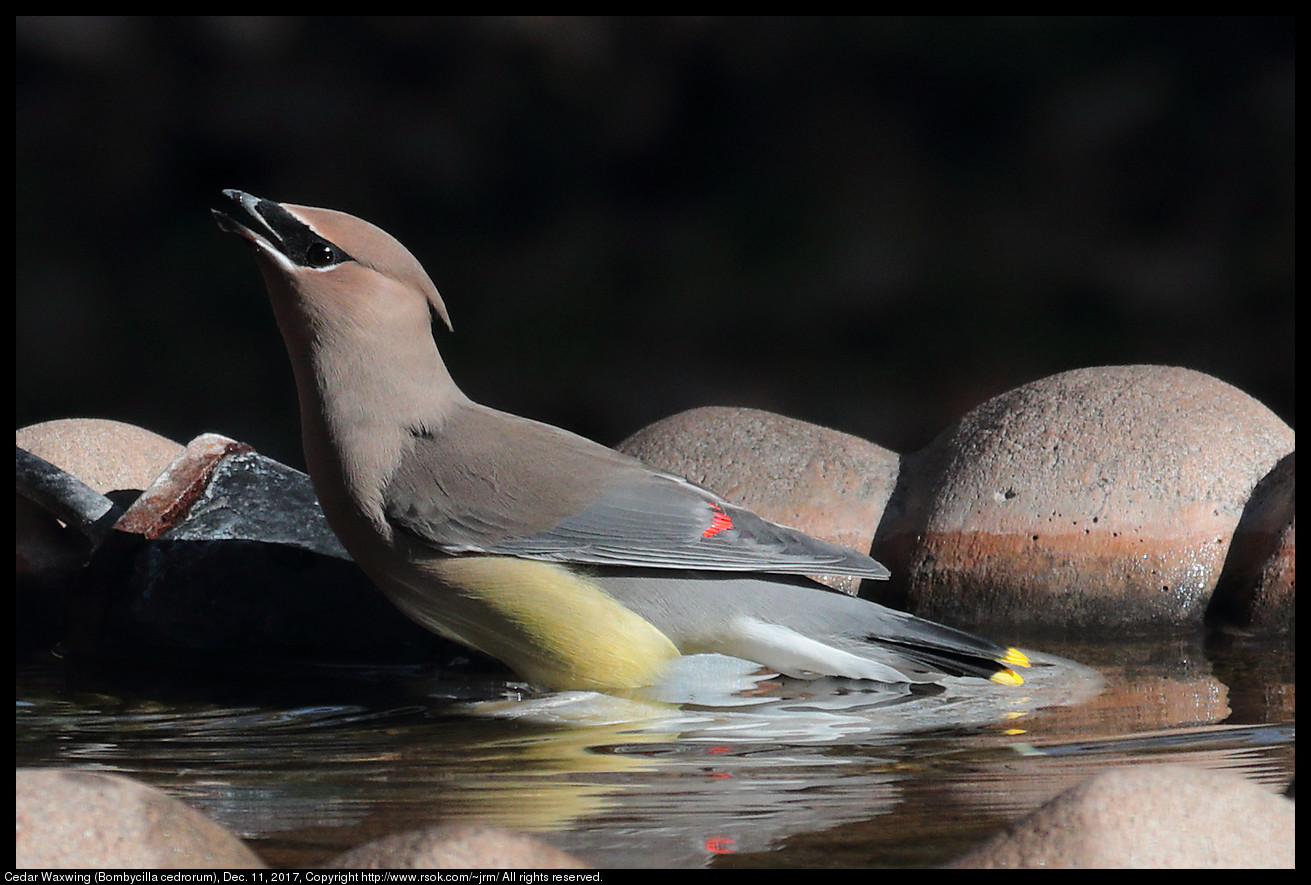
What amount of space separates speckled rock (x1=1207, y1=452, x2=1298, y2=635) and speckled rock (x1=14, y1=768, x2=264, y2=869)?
2417mm

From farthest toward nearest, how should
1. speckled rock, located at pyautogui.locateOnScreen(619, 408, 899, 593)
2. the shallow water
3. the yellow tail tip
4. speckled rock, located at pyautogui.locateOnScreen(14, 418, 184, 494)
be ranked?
speckled rock, located at pyautogui.locateOnScreen(14, 418, 184, 494) < speckled rock, located at pyautogui.locateOnScreen(619, 408, 899, 593) < the yellow tail tip < the shallow water

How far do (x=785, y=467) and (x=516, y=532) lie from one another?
1161mm

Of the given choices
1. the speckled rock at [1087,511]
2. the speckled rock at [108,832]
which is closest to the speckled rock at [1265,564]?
the speckled rock at [1087,511]

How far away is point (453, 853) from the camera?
5.30 ft

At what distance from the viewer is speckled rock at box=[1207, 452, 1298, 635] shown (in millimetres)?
3320

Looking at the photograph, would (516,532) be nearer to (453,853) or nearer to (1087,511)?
(453,853)

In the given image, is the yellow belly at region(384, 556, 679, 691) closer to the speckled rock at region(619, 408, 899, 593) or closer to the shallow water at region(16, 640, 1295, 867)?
the shallow water at region(16, 640, 1295, 867)

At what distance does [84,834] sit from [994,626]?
230cm

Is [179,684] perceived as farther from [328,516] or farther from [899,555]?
[899,555]

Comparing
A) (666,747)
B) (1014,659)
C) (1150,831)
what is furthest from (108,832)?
(1014,659)

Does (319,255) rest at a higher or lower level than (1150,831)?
higher

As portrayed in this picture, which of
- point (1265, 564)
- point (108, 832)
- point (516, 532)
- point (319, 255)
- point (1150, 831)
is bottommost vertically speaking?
point (108, 832)

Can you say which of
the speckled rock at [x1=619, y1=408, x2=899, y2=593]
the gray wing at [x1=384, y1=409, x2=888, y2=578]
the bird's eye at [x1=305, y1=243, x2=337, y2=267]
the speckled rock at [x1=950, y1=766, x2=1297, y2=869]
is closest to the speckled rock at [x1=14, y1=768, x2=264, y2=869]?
the speckled rock at [x1=950, y1=766, x2=1297, y2=869]
